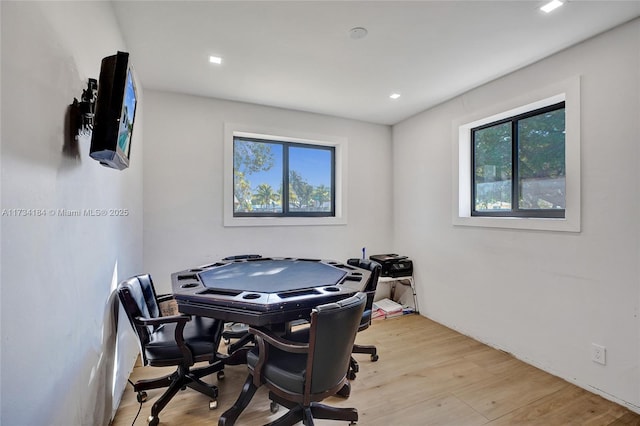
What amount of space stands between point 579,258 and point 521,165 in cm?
101

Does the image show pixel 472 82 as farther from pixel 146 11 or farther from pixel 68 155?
pixel 68 155

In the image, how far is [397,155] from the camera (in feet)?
14.3

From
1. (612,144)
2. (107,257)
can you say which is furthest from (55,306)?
(612,144)

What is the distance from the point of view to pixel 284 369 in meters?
1.64

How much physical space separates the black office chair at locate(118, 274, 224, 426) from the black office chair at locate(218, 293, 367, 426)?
396 mm

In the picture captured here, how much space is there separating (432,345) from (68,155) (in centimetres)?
329

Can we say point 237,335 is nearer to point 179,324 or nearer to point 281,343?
point 179,324

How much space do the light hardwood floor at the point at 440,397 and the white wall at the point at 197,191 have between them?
126 centimetres

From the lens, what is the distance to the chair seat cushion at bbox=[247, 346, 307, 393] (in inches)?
61.8

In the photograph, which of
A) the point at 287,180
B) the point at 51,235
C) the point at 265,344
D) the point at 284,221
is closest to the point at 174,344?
the point at 265,344

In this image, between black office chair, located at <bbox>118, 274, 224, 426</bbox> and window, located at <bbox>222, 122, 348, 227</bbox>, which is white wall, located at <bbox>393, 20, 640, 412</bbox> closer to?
window, located at <bbox>222, 122, 348, 227</bbox>

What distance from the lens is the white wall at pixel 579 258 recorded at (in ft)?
6.76

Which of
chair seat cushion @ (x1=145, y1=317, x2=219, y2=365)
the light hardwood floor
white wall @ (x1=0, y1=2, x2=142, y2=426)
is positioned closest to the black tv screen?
white wall @ (x1=0, y1=2, x2=142, y2=426)

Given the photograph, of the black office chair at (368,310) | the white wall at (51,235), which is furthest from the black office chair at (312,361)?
the white wall at (51,235)
